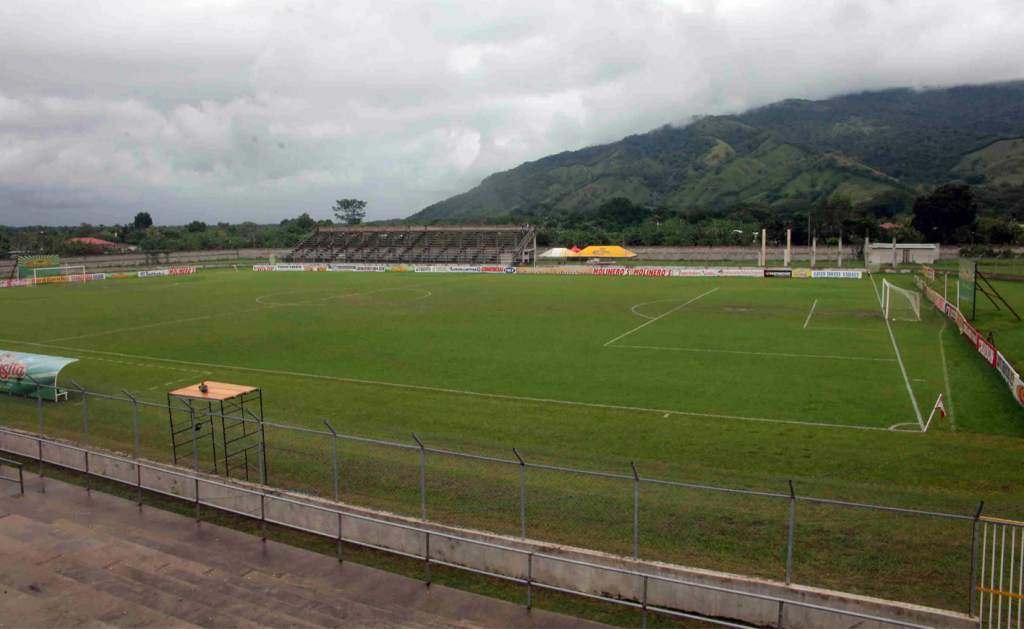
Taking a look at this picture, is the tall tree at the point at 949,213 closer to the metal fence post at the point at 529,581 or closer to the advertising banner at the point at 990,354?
the advertising banner at the point at 990,354

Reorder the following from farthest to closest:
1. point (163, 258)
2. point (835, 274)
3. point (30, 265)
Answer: point (163, 258)
point (30, 265)
point (835, 274)

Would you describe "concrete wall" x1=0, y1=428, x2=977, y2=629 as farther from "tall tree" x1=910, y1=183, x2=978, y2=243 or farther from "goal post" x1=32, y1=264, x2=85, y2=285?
"tall tree" x1=910, y1=183, x2=978, y2=243

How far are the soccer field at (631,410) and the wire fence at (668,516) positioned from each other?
2.2 inches

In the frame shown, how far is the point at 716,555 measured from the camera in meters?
10.6

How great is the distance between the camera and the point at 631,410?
784 inches

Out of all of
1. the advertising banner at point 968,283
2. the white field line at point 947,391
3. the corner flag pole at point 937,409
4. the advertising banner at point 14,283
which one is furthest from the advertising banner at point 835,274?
the advertising banner at point 14,283

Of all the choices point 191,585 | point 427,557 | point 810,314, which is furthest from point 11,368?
point 810,314

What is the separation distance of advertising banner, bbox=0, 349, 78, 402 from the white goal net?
39.2m

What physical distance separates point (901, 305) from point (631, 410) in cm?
2822

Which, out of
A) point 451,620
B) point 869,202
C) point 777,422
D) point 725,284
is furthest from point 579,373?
point 869,202

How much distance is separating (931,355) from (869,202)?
15904 cm

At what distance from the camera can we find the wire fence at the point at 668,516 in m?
9.95

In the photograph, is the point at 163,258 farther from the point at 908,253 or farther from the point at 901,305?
the point at 908,253

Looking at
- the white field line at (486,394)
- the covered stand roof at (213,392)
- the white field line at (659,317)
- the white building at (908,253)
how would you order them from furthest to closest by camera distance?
1. the white building at (908,253)
2. the white field line at (659,317)
3. the white field line at (486,394)
4. the covered stand roof at (213,392)
